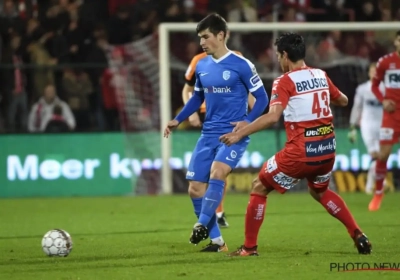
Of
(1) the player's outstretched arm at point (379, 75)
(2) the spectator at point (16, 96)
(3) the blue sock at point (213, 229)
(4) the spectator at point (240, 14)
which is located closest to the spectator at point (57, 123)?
(2) the spectator at point (16, 96)

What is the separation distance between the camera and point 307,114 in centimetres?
835

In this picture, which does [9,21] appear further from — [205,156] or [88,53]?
[205,156]

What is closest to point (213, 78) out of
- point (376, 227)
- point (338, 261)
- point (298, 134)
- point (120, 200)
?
point (298, 134)

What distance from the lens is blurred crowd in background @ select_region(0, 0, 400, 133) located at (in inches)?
690

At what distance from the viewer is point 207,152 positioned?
9477mm

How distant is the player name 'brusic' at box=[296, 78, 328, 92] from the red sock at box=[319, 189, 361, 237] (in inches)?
39.9

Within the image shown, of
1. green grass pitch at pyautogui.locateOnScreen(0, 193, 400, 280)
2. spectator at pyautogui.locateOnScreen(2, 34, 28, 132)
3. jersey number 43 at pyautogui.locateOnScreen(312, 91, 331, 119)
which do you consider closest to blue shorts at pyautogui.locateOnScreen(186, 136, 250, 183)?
green grass pitch at pyautogui.locateOnScreen(0, 193, 400, 280)

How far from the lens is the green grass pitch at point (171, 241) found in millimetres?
7676

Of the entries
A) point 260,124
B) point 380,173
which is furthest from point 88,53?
point 260,124

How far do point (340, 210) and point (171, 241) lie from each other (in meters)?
2.23

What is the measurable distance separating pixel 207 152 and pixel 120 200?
281 inches

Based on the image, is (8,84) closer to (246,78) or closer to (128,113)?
(128,113)

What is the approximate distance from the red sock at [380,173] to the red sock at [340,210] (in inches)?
199

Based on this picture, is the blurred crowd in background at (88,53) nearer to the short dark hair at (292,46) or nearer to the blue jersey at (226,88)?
the blue jersey at (226,88)
